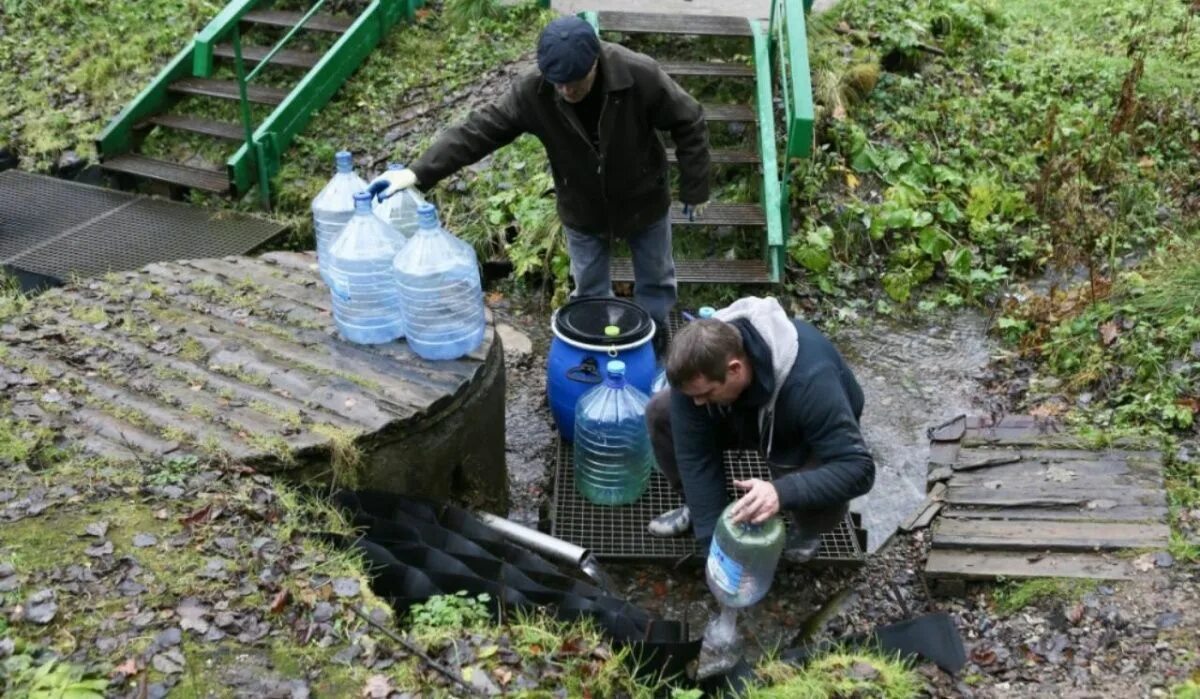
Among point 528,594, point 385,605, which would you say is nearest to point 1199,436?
point 528,594

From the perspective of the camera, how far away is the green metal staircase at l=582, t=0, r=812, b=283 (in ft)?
22.2

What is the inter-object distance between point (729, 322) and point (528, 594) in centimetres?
130

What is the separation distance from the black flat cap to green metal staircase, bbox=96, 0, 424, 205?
4291 mm

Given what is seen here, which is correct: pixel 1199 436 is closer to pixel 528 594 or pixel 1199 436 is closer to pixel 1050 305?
pixel 1050 305

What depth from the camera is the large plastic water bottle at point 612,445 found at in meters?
5.25

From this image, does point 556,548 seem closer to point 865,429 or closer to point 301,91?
point 865,429

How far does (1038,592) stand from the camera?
4.33 meters

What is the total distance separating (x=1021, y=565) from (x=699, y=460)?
5.17 feet

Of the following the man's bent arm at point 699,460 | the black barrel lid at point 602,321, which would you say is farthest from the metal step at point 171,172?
the man's bent arm at point 699,460

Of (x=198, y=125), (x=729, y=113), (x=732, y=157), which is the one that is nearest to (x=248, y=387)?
(x=732, y=157)

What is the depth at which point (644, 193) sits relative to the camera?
568 centimetres

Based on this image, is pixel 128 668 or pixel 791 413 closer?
pixel 128 668

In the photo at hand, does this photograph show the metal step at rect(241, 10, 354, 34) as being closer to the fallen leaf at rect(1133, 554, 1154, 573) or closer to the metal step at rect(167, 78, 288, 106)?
the metal step at rect(167, 78, 288, 106)

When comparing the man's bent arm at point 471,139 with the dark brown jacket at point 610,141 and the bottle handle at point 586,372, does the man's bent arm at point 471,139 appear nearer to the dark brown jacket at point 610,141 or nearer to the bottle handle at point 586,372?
the dark brown jacket at point 610,141
